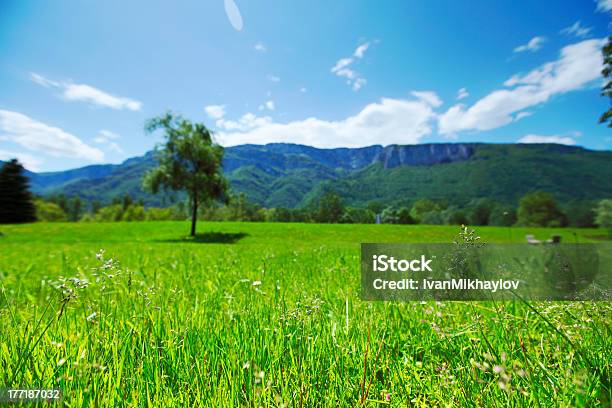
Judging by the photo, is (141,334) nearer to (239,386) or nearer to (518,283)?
(239,386)

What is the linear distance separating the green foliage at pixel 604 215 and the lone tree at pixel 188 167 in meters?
40.1

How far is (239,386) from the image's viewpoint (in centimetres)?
178

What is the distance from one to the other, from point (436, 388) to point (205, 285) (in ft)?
12.6

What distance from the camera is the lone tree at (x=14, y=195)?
77.4 m

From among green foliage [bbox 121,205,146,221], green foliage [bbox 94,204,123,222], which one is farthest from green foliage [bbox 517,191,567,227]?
green foliage [bbox 94,204,123,222]

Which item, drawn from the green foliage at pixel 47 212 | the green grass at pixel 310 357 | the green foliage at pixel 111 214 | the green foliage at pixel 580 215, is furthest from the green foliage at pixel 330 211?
the green grass at pixel 310 357

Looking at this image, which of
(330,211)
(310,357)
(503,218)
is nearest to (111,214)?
(330,211)

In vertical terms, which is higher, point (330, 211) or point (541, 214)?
point (541, 214)

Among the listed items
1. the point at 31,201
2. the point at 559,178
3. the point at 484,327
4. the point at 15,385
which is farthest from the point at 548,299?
the point at 559,178

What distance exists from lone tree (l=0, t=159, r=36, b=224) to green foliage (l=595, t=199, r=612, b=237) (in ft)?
363

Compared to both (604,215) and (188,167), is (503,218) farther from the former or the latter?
(188,167)
